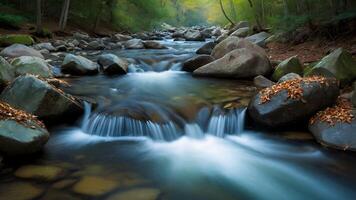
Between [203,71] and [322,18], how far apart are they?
4312mm

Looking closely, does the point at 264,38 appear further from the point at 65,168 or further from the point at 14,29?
the point at 65,168

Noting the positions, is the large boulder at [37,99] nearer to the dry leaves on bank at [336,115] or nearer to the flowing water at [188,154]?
the flowing water at [188,154]

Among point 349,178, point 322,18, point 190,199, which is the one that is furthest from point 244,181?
point 322,18

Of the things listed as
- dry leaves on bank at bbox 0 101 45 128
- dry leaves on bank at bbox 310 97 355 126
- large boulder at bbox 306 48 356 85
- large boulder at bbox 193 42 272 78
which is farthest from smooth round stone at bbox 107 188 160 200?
large boulder at bbox 193 42 272 78

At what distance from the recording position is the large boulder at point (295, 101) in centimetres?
596

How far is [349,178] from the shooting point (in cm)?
450

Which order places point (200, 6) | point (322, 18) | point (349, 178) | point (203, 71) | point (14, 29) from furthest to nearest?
point (200, 6), point (14, 29), point (322, 18), point (203, 71), point (349, 178)

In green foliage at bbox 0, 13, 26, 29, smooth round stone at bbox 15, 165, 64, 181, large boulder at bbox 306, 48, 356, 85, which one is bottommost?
smooth round stone at bbox 15, 165, 64, 181

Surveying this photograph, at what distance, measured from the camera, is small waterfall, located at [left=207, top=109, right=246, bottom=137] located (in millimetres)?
6188

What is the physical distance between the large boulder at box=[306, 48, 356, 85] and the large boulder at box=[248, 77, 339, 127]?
3.89 feet

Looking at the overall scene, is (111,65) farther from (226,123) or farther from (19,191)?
(19,191)

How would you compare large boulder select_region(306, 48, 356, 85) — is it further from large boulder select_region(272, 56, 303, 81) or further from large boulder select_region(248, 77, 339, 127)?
large boulder select_region(272, 56, 303, 81)

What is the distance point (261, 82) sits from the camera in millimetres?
9102

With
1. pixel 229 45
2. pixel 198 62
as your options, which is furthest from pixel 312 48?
pixel 198 62
